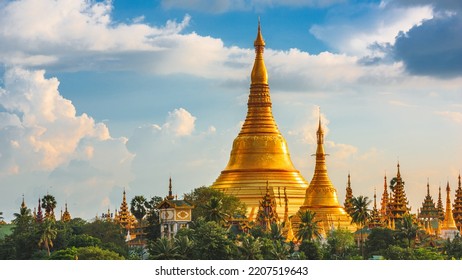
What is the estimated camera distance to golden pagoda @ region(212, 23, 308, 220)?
98.2 metres

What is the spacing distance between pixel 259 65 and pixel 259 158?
7126mm

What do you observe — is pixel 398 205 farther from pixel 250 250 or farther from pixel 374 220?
pixel 250 250

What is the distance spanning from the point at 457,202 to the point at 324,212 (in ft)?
48.7

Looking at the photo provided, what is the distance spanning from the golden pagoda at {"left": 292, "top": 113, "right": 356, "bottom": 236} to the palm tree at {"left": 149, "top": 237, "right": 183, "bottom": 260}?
2694cm

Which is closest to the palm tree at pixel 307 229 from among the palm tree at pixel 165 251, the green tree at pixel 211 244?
the green tree at pixel 211 244

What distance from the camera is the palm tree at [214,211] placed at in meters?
78.1

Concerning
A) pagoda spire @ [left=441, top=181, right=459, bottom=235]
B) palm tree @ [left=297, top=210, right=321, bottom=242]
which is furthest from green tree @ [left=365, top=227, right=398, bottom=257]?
pagoda spire @ [left=441, top=181, right=459, bottom=235]

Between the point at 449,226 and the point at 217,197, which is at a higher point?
the point at 217,197

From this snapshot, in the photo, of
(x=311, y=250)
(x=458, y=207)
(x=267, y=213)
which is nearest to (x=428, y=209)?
(x=458, y=207)

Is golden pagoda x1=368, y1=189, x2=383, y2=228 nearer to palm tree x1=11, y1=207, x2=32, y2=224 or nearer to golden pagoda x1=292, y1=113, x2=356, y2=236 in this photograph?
golden pagoda x1=292, y1=113, x2=356, y2=236

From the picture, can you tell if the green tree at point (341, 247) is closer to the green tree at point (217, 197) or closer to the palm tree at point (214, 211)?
the palm tree at point (214, 211)

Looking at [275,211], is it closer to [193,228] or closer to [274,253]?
[193,228]

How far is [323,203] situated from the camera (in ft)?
304

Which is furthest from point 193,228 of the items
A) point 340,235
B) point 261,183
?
point 261,183
